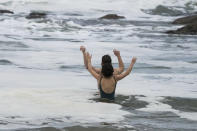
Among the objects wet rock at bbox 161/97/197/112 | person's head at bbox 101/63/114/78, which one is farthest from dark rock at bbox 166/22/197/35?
person's head at bbox 101/63/114/78

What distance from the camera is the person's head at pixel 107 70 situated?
796cm

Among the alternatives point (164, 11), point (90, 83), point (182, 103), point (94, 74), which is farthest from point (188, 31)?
point (164, 11)

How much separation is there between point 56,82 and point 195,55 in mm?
6505

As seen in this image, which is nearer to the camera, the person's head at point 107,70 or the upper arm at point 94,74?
the person's head at point 107,70

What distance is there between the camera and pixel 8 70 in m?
11.3

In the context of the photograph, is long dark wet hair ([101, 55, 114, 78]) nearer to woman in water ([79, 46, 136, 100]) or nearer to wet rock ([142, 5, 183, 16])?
woman in water ([79, 46, 136, 100])

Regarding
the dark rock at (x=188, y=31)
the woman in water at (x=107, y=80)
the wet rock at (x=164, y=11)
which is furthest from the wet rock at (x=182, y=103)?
the wet rock at (x=164, y=11)

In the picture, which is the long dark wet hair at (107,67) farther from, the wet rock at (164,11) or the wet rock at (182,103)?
the wet rock at (164,11)

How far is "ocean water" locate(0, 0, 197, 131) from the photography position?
6.90 m

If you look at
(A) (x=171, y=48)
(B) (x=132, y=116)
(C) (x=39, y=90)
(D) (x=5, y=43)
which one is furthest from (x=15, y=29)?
(B) (x=132, y=116)

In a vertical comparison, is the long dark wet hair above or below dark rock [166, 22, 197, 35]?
above

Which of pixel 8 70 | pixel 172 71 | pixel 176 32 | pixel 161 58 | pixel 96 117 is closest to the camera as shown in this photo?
pixel 96 117

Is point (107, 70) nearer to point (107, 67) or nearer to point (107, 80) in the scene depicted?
point (107, 67)

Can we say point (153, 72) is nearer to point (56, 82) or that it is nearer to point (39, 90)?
point (56, 82)
